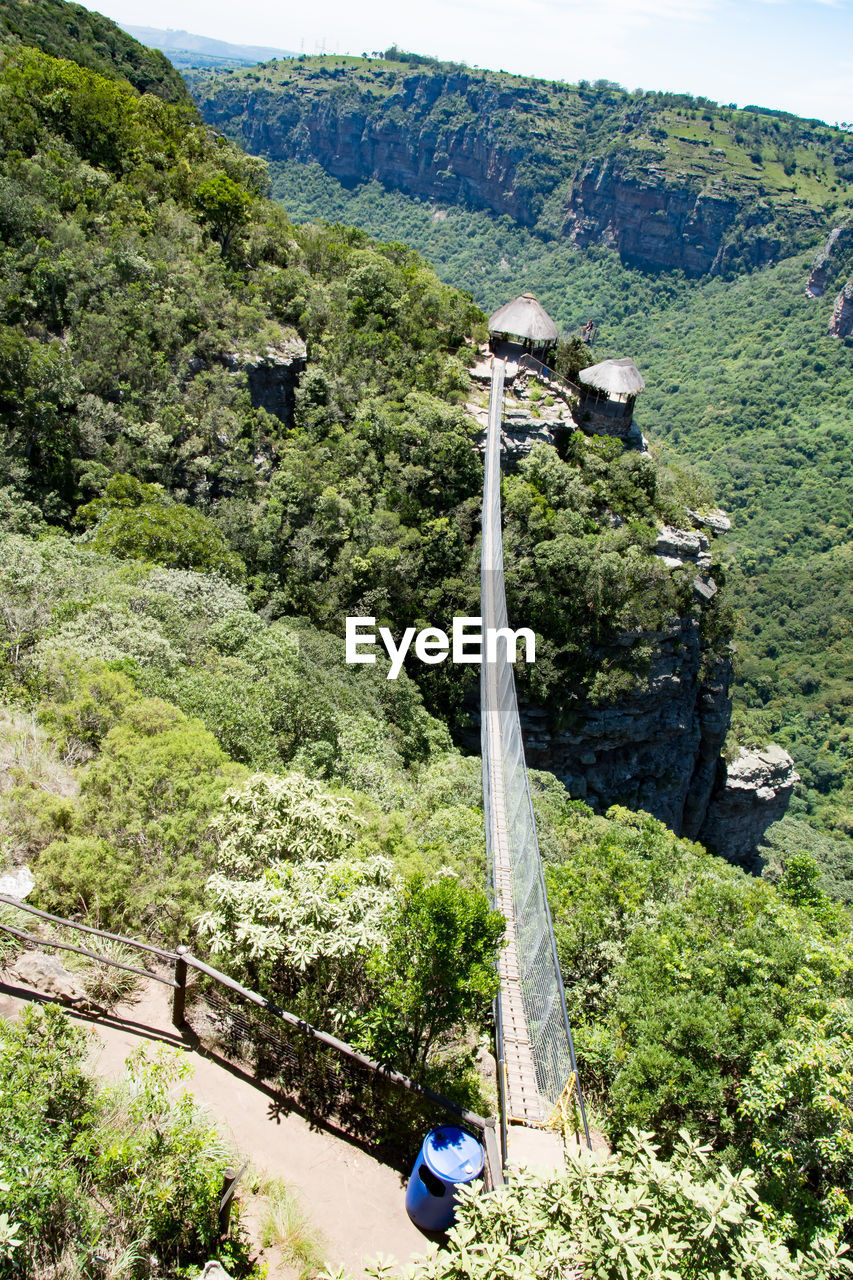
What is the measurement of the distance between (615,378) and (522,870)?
19204mm

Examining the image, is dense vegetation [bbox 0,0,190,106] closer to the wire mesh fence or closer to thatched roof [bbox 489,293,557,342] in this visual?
thatched roof [bbox 489,293,557,342]

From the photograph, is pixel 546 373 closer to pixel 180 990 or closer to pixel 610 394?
pixel 610 394

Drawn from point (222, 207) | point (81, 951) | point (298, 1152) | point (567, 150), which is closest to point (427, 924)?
point (298, 1152)

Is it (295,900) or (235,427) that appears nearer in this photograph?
(295,900)

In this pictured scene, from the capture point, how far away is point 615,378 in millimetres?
24359

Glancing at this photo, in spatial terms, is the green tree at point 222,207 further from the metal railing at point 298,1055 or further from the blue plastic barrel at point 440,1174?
the blue plastic barrel at point 440,1174

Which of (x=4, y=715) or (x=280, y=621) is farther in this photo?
(x=280, y=621)

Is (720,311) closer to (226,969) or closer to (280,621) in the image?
(280,621)

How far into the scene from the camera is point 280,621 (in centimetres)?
1812

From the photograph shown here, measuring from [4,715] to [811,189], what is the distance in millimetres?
113582

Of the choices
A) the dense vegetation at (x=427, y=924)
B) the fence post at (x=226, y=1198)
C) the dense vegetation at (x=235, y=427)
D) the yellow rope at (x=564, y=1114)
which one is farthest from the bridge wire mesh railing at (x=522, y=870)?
the dense vegetation at (x=235, y=427)

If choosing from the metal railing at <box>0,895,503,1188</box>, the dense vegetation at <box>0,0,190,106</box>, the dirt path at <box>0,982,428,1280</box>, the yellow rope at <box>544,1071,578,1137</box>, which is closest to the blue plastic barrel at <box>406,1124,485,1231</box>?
the dirt path at <box>0,982,428,1280</box>

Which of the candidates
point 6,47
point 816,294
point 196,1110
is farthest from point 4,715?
point 816,294

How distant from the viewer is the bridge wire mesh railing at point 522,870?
6895 mm
